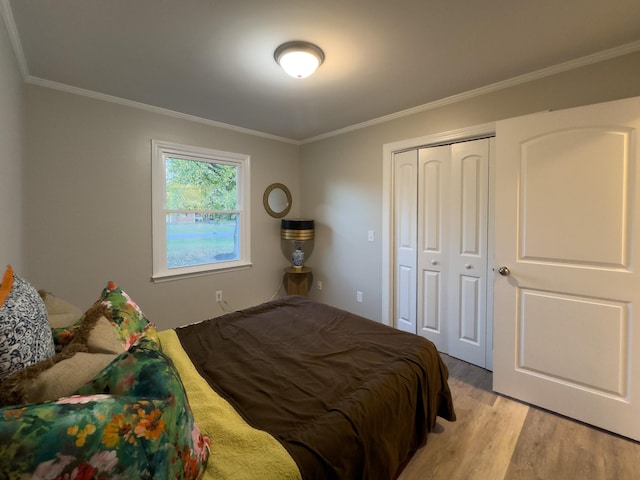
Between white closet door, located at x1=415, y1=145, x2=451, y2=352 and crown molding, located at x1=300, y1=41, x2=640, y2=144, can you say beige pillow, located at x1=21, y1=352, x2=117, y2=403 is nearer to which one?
white closet door, located at x1=415, y1=145, x2=451, y2=352

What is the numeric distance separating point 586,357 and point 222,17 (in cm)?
297

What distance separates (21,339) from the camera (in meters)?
0.80

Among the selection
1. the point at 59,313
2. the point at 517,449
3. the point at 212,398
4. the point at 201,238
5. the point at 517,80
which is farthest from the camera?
the point at 201,238

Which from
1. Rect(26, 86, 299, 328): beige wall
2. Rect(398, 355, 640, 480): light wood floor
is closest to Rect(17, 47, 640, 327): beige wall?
Rect(26, 86, 299, 328): beige wall

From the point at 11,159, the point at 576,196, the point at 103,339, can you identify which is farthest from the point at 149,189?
the point at 576,196

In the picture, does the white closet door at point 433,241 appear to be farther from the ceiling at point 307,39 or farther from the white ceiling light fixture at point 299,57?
the white ceiling light fixture at point 299,57

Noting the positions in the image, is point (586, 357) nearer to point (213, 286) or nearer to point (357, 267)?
point (357, 267)

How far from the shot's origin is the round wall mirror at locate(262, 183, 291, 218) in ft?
12.2

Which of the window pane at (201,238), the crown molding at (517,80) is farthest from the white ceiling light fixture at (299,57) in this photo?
the window pane at (201,238)

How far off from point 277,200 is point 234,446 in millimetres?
3222

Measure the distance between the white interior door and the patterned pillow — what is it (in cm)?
252

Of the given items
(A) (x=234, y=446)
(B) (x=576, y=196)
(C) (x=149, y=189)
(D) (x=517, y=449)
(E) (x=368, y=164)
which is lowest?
(D) (x=517, y=449)

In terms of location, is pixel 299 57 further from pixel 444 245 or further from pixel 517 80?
pixel 444 245

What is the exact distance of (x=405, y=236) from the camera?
9.84 ft
